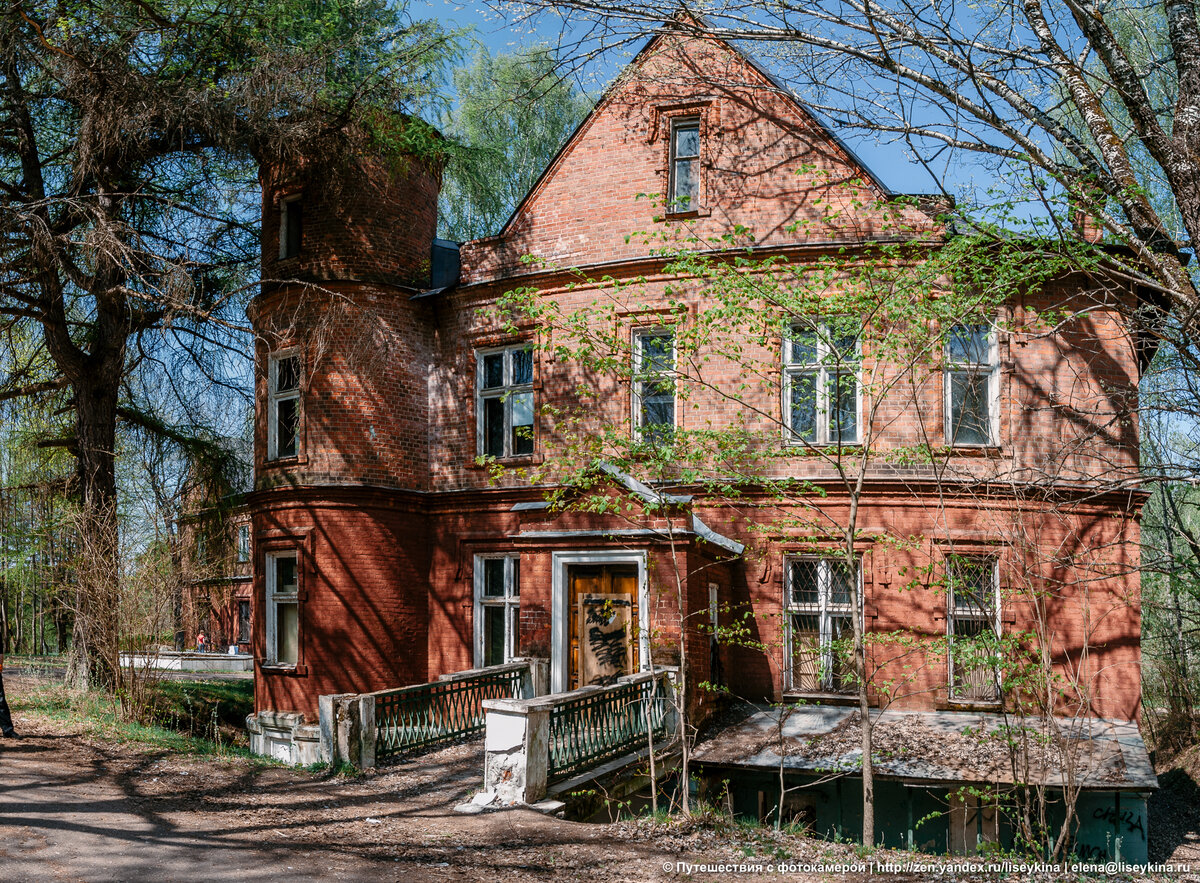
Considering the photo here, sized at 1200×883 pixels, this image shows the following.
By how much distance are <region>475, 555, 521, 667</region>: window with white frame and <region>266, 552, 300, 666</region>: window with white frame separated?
10.3 feet

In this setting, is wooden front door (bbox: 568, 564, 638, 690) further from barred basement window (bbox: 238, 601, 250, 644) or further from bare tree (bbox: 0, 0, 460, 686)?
barred basement window (bbox: 238, 601, 250, 644)

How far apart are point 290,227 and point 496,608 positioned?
8.10 meters

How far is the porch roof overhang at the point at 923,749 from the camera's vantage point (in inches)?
435

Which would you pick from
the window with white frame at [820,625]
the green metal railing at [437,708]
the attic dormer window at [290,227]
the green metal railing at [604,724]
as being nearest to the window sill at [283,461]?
the attic dormer window at [290,227]

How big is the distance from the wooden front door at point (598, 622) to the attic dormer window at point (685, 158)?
20.6ft

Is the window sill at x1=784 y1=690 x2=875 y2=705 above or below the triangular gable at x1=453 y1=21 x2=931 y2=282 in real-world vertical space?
below

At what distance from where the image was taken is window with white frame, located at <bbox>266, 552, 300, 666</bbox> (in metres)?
16.6

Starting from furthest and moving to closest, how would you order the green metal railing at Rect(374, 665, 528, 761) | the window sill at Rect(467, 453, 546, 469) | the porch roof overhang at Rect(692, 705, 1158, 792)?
the window sill at Rect(467, 453, 546, 469)
the green metal railing at Rect(374, 665, 528, 761)
the porch roof overhang at Rect(692, 705, 1158, 792)

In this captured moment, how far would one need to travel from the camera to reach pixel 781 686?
564 inches

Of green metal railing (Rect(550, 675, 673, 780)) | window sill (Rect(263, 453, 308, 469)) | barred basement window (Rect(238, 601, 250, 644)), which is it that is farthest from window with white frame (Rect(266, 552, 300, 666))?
barred basement window (Rect(238, 601, 250, 644))

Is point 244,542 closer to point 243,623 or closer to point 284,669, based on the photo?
point 243,623

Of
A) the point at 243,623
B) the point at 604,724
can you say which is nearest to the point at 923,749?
the point at 604,724

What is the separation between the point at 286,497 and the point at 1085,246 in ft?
42.0

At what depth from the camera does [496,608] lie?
54.9 feet
